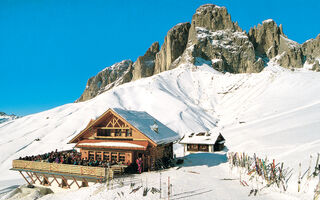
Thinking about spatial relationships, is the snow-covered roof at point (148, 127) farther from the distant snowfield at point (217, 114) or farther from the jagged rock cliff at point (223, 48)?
the jagged rock cliff at point (223, 48)

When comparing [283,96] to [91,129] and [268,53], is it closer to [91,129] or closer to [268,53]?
[91,129]

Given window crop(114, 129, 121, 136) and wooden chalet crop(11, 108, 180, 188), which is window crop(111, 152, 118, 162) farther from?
window crop(114, 129, 121, 136)

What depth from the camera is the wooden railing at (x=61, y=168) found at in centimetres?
1796

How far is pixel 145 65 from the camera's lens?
514 ft

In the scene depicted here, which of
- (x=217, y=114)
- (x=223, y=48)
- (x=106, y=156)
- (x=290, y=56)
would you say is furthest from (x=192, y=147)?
(x=290, y=56)

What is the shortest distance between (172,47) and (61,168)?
444 feet

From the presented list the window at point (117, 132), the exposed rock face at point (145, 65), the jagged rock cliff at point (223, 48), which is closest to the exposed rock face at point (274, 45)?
the jagged rock cliff at point (223, 48)

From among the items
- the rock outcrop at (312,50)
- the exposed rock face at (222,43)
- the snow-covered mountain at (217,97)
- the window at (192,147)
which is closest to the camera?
the snow-covered mountain at (217,97)

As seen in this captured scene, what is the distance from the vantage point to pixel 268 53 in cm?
15212

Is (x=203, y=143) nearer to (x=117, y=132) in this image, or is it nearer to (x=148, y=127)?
(x=148, y=127)

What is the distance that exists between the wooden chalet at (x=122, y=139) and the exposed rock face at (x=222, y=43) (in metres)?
110

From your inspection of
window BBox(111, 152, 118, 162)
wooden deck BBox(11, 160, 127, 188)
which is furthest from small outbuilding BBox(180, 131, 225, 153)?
wooden deck BBox(11, 160, 127, 188)

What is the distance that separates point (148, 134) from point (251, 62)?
13103 centimetres

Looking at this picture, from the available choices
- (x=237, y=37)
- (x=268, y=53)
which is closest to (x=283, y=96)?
(x=237, y=37)
